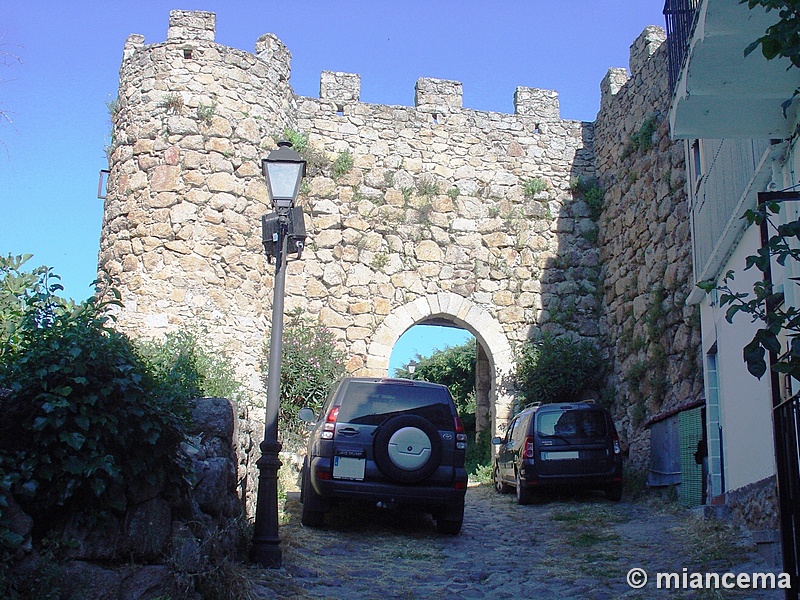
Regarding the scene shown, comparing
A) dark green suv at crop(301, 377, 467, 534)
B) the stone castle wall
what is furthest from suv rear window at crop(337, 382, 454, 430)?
the stone castle wall

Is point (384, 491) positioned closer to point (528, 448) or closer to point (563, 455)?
point (528, 448)

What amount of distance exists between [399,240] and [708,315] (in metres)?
6.56

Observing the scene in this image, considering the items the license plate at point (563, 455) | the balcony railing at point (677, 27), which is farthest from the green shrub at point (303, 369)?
the balcony railing at point (677, 27)

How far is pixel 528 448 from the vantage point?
434 inches

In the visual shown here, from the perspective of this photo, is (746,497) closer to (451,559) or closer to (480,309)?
(451,559)

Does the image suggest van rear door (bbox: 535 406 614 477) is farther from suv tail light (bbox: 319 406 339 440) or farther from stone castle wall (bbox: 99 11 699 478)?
suv tail light (bbox: 319 406 339 440)

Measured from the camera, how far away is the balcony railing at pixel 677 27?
8463 mm

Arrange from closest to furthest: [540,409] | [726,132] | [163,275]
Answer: [726,132] → [540,409] → [163,275]

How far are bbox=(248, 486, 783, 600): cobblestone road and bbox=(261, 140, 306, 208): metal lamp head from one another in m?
3.08

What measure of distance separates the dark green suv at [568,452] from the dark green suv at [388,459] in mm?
2853

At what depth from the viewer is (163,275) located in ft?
41.1

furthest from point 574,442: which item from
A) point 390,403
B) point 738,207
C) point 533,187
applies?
point 533,187

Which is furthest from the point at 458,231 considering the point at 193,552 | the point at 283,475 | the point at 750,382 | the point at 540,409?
the point at 193,552

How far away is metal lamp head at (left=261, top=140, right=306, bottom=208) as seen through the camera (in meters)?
7.33
